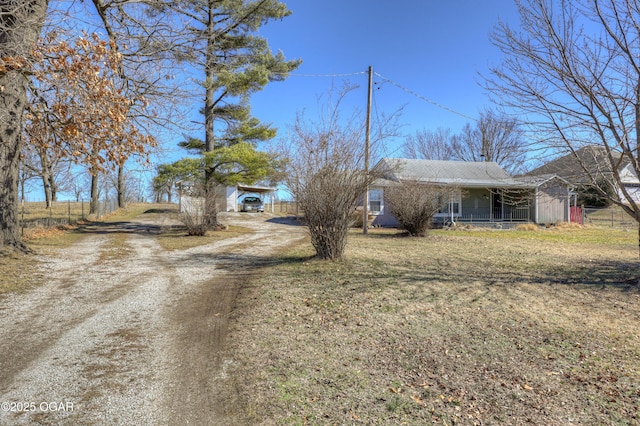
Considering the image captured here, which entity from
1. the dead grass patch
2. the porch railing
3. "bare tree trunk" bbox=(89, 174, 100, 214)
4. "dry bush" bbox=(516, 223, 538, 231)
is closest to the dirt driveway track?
the dead grass patch

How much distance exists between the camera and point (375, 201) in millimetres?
20750

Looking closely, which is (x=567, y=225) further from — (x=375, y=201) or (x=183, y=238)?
(x=183, y=238)

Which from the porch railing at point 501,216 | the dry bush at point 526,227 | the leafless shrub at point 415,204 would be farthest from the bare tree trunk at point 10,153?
the dry bush at point 526,227

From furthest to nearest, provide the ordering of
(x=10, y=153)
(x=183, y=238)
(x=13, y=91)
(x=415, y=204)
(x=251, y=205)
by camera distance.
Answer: (x=251, y=205) < (x=415, y=204) < (x=183, y=238) < (x=10, y=153) < (x=13, y=91)

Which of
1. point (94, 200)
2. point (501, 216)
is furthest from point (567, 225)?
point (94, 200)

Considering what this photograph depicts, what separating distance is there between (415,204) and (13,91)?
38.6ft

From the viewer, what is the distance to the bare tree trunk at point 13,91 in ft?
16.2

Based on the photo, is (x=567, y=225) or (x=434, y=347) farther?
(x=567, y=225)

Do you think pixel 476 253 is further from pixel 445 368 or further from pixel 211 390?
pixel 211 390

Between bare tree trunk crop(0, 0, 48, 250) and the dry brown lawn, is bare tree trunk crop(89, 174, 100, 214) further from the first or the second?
the dry brown lawn

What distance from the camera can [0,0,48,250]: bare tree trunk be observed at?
4941 millimetres

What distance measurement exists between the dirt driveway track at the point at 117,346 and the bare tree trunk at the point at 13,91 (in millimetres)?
1536

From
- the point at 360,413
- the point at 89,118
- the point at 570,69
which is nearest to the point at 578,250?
the point at 570,69

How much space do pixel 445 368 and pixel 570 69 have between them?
509 cm
